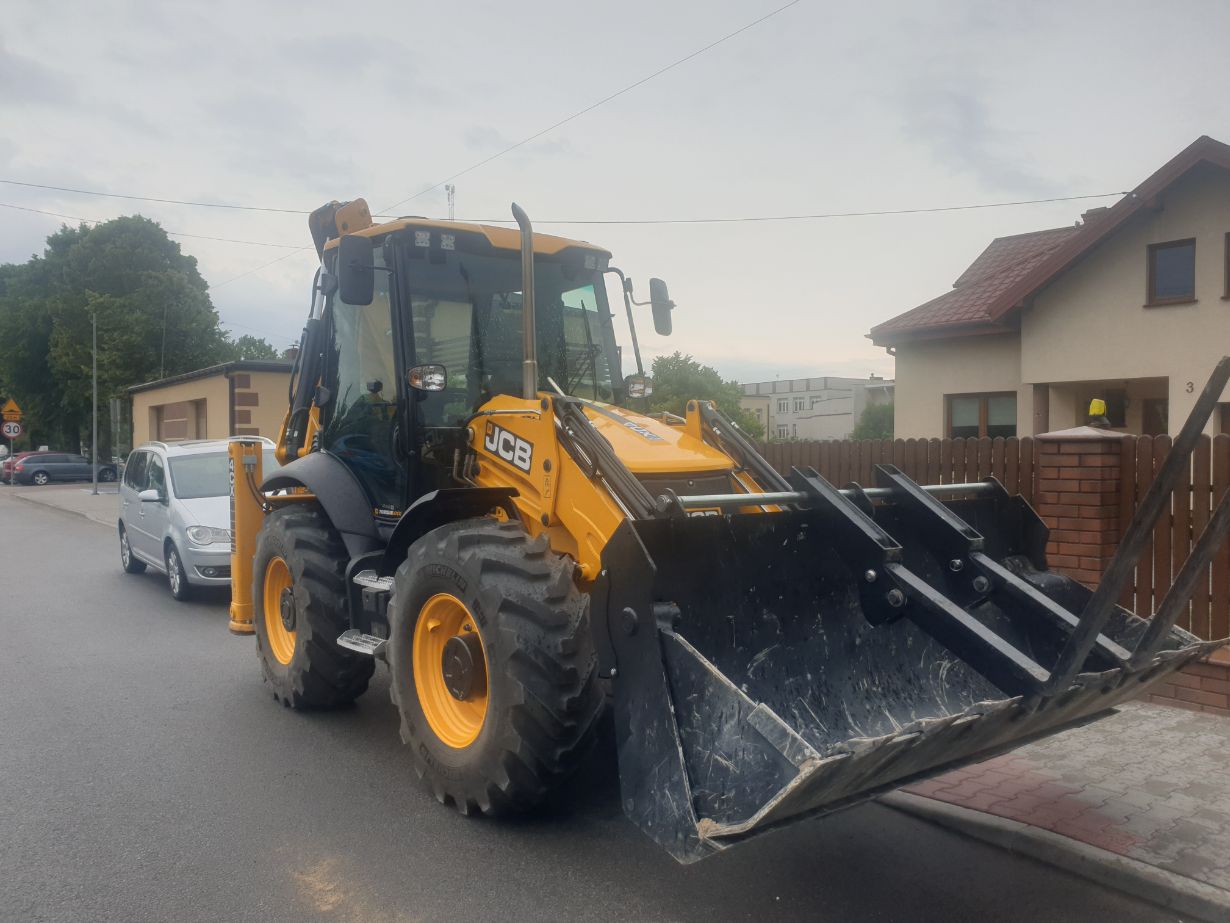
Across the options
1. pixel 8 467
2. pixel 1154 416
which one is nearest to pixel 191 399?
pixel 8 467

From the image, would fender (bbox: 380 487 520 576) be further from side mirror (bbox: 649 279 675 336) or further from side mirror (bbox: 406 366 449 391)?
side mirror (bbox: 649 279 675 336)

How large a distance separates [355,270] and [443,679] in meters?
2.25

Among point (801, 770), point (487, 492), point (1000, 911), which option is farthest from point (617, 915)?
point (487, 492)

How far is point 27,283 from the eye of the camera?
4975cm

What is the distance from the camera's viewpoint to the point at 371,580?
5672 millimetres

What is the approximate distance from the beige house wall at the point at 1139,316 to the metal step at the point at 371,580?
1345cm

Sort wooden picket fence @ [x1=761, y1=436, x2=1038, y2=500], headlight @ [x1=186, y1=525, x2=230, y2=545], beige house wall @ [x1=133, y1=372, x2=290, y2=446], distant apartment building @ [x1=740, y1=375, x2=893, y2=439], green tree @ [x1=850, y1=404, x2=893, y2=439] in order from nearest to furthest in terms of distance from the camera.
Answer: wooden picket fence @ [x1=761, y1=436, x2=1038, y2=500] < headlight @ [x1=186, y1=525, x2=230, y2=545] < beige house wall @ [x1=133, y1=372, x2=290, y2=446] < green tree @ [x1=850, y1=404, x2=893, y2=439] < distant apartment building @ [x1=740, y1=375, x2=893, y2=439]

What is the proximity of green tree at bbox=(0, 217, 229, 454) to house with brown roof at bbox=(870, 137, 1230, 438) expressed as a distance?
98.0 feet

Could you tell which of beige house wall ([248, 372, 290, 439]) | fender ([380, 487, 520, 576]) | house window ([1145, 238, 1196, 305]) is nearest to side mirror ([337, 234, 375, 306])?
fender ([380, 487, 520, 576])

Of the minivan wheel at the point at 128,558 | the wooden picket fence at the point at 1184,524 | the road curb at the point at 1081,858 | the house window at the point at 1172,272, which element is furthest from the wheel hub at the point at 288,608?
the house window at the point at 1172,272

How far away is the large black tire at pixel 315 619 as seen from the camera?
592cm

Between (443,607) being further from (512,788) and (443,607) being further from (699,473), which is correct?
(699,473)

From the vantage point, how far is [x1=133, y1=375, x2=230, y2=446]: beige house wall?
83.2ft

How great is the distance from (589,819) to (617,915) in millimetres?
855
